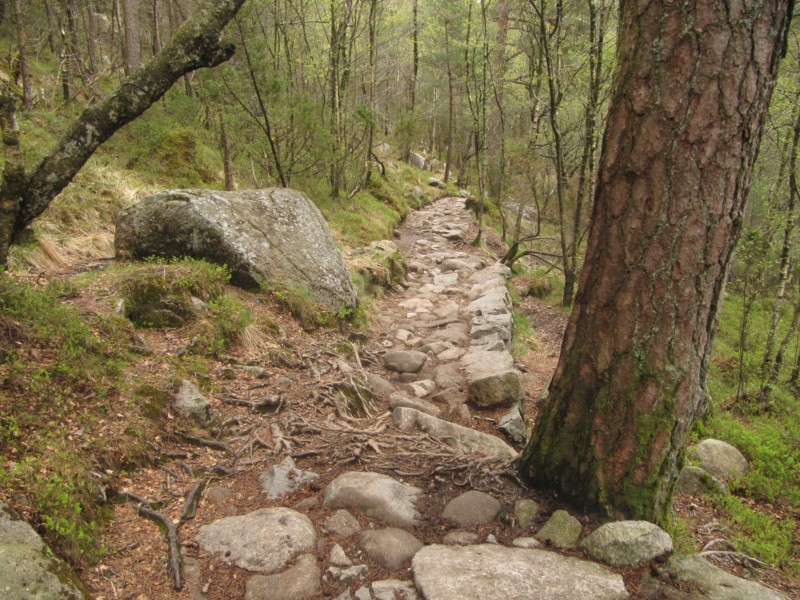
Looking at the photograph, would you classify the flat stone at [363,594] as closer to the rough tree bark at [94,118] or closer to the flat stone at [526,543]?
the flat stone at [526,543]

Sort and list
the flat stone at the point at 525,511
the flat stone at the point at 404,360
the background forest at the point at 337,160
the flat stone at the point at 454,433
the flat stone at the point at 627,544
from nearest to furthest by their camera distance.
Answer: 1. the flat stone at the point at 627,544
2. the flat stone at the point at 525,511
3. the flat stone at the point at 454,433
4. the flat stone at the point at 404,360
5. the background forest at the point at 337,160

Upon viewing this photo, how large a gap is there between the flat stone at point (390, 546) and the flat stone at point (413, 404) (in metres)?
1.99

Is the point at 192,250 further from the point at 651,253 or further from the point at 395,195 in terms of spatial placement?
the point at 395,195

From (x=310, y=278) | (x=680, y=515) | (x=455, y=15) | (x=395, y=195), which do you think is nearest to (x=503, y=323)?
(x=310, y=278)

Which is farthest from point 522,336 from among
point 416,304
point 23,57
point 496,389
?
point 23,57

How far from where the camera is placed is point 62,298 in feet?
13.9

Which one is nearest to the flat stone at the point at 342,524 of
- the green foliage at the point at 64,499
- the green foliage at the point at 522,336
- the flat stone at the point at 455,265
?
the green foliage at the point at 64,499

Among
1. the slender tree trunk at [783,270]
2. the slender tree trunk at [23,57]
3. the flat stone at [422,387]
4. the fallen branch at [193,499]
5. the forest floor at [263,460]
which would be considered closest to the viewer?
the forest floor at [263,460]

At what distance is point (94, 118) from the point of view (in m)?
3.38

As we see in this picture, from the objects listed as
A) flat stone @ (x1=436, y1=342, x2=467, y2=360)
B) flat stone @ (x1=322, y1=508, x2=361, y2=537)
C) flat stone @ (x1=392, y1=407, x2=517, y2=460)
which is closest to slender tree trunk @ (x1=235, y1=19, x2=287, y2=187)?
flat stone @ (x1=436, y1=342, x2=467, y2=360)

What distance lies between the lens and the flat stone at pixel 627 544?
2.29 metres

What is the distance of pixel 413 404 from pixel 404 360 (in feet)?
4.11

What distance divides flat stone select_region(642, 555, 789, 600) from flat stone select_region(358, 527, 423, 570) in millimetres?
1109

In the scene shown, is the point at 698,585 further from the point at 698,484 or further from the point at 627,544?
the point at 698,484
